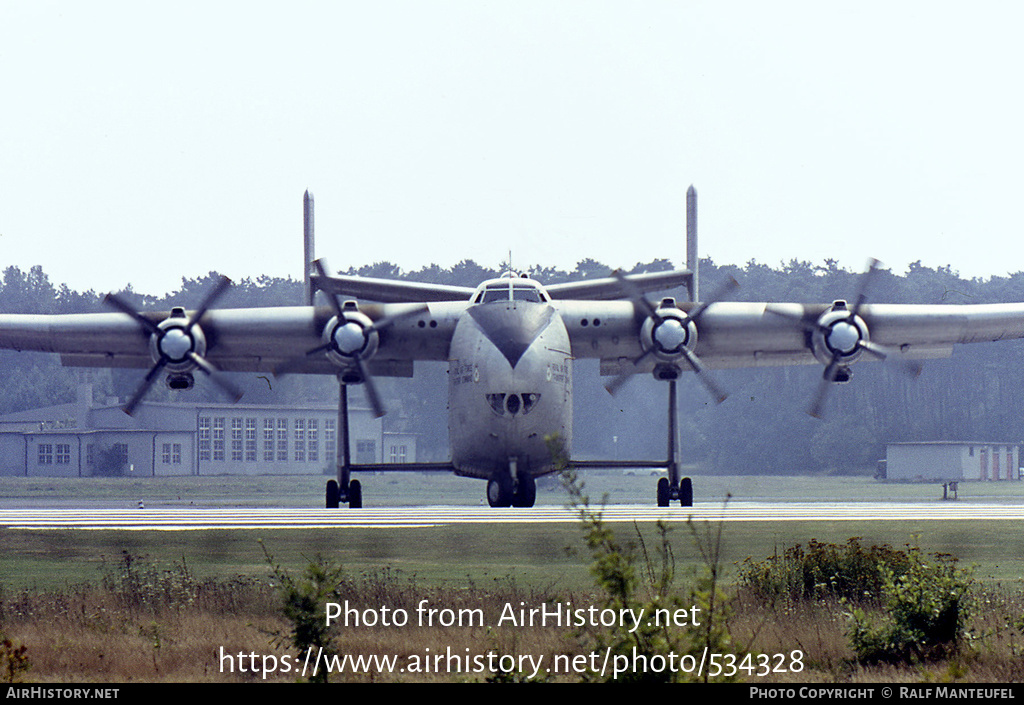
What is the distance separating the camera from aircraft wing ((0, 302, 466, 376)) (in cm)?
3344

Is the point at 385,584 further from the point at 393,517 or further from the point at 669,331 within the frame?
the point at 669,331

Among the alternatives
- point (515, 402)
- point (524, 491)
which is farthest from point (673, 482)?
point (515, 402)

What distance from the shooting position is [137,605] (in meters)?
18.4

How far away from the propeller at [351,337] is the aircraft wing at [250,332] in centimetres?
24

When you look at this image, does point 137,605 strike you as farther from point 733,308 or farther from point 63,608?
point 733,308

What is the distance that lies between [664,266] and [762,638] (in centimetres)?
7039

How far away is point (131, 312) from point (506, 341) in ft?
33.8

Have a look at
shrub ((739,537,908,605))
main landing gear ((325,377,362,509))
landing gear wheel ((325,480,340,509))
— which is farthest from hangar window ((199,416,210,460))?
shrub ((739,537,908,605))

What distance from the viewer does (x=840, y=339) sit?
107 ft

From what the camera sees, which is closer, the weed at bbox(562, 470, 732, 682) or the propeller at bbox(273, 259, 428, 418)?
the weed at bbox(562, 470, 732, 682)

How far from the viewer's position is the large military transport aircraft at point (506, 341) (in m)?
30.3

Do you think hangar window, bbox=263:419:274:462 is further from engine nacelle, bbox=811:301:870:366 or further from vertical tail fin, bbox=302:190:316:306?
engine nacelle, bbox=811:301:870:366

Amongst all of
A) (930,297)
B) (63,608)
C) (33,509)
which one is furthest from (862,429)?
(63,608)

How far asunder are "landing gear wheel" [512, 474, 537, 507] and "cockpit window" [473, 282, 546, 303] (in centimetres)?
465
